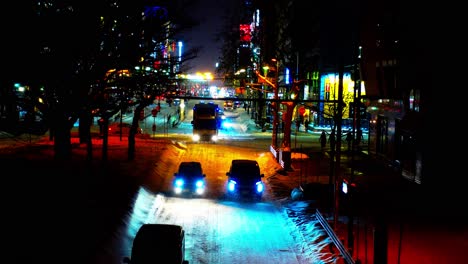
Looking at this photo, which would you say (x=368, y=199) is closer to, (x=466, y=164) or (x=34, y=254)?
(x=466, y=164)

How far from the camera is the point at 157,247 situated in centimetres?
1412

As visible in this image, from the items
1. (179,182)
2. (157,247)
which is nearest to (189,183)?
(179,182)

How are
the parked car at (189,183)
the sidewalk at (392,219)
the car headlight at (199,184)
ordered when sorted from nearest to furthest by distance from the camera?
1. the sidewalk at (392,219)
2. the parked car at (189,183)
3. the car headlight at (199,184)

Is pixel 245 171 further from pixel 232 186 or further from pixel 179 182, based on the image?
pixel 179 182

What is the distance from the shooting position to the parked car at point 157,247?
1396 centimetres

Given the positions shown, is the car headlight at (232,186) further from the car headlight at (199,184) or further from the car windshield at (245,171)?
the car headlight at (199,184)

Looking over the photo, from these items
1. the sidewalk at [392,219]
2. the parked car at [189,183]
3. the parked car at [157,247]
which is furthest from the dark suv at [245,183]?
the parked car at [157,247]

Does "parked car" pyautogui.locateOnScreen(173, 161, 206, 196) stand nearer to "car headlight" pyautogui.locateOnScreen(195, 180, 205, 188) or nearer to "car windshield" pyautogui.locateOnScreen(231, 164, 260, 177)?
"car headlight" pyautogui.locateOnScreen(195, 180, 205, 188)

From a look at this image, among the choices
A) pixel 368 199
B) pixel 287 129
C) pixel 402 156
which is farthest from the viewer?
pixel 287 129

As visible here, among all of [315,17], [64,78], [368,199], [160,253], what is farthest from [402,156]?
[315,17]

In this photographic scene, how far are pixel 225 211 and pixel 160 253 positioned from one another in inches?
410

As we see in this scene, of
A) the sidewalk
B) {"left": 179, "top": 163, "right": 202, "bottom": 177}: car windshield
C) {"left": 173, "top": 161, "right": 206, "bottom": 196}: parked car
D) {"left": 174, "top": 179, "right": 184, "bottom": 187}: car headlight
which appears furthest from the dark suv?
the sidewalk

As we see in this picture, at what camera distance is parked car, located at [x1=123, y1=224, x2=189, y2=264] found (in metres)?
14.0

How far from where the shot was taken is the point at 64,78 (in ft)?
88.0
